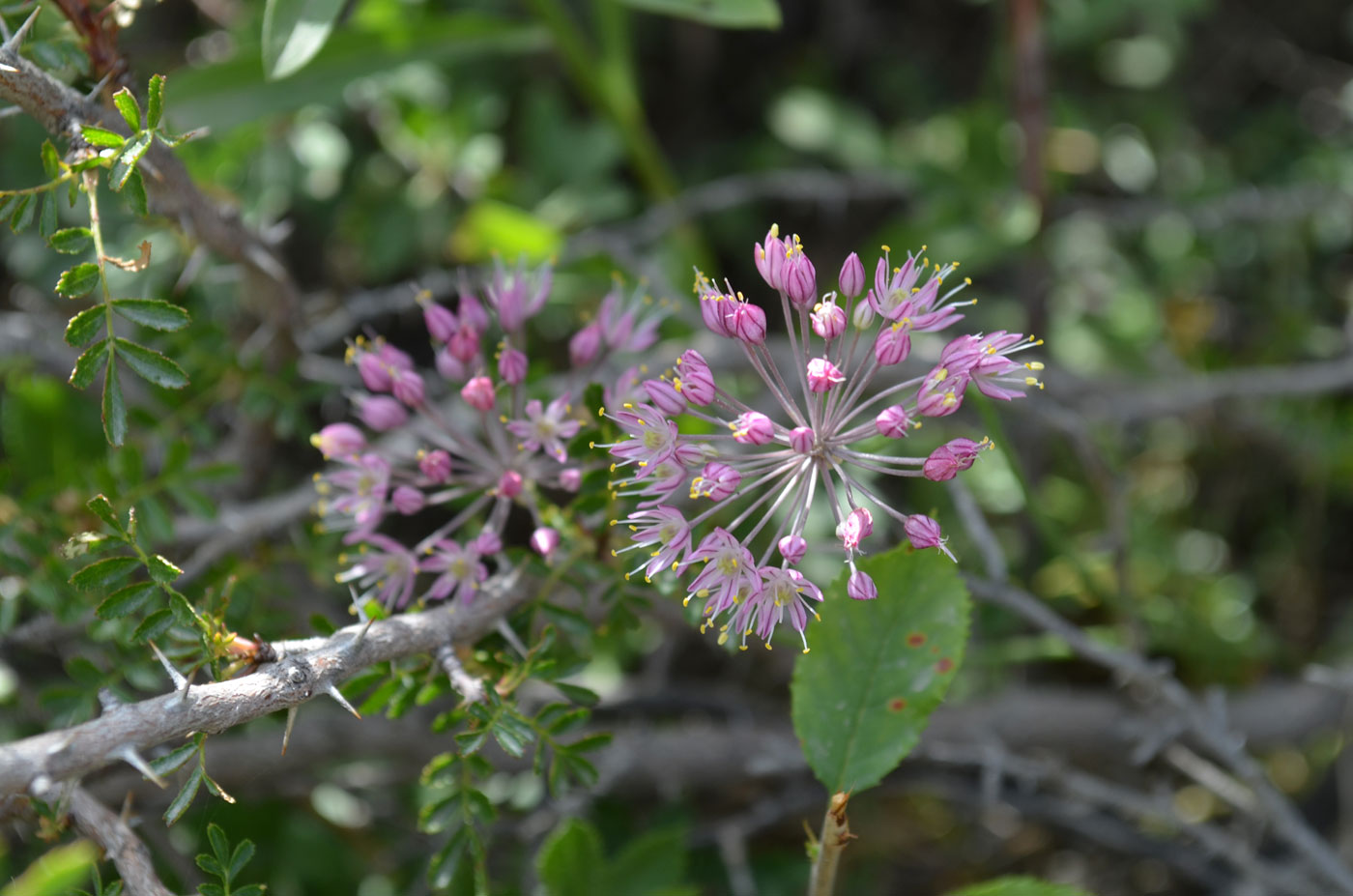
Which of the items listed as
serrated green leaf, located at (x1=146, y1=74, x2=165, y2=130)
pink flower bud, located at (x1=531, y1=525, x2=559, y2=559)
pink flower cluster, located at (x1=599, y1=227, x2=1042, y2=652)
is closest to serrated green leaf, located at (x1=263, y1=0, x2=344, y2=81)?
serrated green leaf, located at (x1=146, y1=74, x2=165, y2=130)

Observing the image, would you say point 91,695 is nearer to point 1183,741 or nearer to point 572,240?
point 572,240

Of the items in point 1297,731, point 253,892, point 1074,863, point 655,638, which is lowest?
point 1074,863

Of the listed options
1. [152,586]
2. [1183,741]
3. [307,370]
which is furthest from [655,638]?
[152,586]

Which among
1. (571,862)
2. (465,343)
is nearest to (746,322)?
(465,343)

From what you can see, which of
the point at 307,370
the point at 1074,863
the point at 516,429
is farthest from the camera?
the point at 1074,863

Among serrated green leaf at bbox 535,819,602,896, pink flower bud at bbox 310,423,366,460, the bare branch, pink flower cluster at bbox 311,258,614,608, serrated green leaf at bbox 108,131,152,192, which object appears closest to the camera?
the bare branch

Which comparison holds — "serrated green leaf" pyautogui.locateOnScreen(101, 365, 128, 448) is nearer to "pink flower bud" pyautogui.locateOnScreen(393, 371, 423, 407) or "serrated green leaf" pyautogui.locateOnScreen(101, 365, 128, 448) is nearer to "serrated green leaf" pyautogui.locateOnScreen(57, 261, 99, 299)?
"serrated green leaf" pyautogui.locateOnScreen(57, 261, 99, 299)
